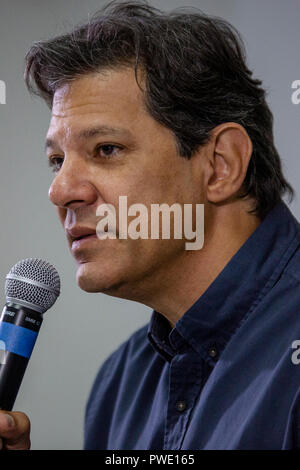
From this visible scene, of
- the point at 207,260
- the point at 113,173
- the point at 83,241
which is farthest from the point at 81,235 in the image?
the point at 207,260

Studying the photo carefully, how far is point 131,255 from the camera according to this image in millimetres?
1100

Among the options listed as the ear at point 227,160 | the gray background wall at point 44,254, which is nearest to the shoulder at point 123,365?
the gray background wall at point 44,254

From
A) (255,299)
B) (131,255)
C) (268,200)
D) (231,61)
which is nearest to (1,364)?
(131,255)

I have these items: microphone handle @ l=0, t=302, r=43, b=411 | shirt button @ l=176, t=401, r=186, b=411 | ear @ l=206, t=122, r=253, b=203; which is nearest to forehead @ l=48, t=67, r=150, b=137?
ear @ l=206, t=122, r=253, b=203

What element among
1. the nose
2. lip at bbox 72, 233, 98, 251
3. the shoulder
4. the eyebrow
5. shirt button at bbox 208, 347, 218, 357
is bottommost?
the shoulder

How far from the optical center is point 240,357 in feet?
3.29

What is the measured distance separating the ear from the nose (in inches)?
8.6

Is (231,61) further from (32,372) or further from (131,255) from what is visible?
(32,372)

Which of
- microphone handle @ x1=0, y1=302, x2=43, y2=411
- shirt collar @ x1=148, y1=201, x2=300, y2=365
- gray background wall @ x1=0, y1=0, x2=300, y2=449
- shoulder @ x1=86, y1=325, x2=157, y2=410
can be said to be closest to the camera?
microphone handle @ x1=0, y1=302, x2=43, y2=411

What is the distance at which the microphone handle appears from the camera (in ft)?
2.83

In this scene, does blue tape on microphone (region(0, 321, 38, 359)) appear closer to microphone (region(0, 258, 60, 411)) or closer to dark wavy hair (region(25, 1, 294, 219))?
microphone (region(0, 258, 60, 411))

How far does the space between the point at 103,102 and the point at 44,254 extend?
0.71 meters

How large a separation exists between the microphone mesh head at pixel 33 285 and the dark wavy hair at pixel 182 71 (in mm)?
329

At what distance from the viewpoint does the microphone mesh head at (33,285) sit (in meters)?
0.92
